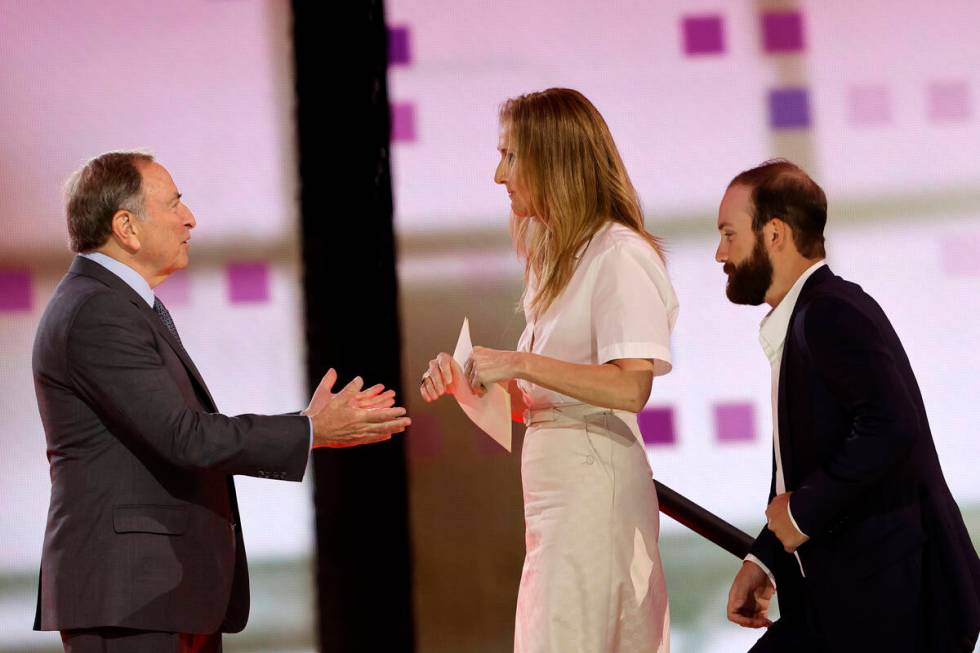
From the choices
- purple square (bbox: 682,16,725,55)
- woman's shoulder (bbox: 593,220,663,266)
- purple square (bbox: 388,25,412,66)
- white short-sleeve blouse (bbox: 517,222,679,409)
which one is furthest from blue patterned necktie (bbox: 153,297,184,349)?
purple square (bbox: 682,16,725,55)

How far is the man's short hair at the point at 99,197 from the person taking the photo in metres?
1.96

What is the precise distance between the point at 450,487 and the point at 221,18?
145 cm

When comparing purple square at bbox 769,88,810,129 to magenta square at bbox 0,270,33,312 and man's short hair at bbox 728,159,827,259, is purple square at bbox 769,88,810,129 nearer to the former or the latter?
man's short hair at bbox 728,159,827,259

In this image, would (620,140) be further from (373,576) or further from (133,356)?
(133,356)

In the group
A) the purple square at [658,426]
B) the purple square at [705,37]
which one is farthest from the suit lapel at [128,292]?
the purple square at [705,37]

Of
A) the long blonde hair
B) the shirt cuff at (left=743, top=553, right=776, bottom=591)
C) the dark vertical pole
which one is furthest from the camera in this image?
the dark vertical pole

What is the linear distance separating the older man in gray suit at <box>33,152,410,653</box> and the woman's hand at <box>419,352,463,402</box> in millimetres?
83

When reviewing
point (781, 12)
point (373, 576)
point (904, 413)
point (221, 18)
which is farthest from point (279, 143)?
point (904, 413)

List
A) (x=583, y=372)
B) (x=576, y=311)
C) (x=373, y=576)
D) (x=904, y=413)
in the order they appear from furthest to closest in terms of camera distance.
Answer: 1. (x=373, y=576)
2. (x=576, y=311)
3. (x=583, y=372)
4. (x=904, y=413)

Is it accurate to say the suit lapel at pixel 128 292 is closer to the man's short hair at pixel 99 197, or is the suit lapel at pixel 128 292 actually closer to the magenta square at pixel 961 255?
the man's short hair at pixel 99 197

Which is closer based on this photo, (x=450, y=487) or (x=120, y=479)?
(x=120, y=479)

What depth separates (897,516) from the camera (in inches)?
66.6

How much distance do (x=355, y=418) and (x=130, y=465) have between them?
0.38 metres

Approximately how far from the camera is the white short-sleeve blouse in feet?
6.04
